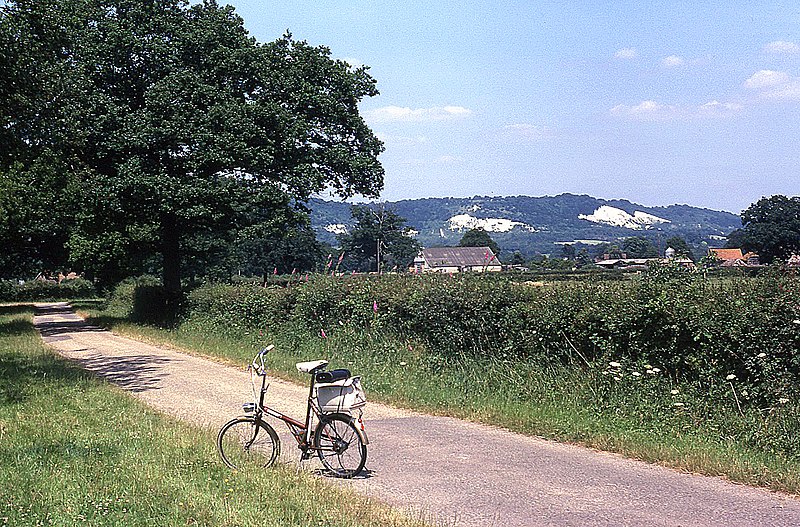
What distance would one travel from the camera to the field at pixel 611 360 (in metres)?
8.29

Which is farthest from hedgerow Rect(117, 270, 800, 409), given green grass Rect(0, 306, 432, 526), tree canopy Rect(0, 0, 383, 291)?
tree canopy Rect(0, 0, 383, 291)

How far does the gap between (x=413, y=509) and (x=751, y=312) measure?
455cm

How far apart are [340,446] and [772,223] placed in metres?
67.0

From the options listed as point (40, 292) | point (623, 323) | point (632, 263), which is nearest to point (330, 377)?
point (623, 323)

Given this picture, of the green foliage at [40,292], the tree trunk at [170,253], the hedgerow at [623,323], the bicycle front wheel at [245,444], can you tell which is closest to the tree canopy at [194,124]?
the tree trunk at [170,253]

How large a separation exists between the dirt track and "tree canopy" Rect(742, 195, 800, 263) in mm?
46253

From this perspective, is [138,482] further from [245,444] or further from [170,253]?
[170,253]

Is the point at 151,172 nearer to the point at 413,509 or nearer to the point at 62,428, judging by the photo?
the point at 62,428

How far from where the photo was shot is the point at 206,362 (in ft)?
61.3

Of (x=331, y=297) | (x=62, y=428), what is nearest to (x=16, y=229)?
(x=331, y=297)

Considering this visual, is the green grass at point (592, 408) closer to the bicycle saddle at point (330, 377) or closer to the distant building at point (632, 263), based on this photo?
the distant building at point (632, 263)

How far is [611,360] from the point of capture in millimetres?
10234

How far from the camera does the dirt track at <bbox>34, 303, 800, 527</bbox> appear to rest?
6.54m

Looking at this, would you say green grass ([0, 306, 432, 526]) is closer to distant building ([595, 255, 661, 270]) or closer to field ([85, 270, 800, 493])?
field ([85, 270, 800, 493])
